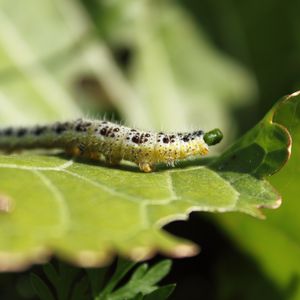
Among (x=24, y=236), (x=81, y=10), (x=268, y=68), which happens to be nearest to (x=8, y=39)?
(x=81, y=10)

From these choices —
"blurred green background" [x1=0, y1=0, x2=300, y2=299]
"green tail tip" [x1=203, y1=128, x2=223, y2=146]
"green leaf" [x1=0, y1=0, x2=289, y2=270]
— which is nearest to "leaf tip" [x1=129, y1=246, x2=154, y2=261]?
"green leaf" [x1=0, y1=0, x2=289, y2=270]

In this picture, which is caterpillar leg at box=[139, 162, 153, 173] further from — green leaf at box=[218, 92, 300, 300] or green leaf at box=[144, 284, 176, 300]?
green leaf at box=[144, 284, 176, 300]

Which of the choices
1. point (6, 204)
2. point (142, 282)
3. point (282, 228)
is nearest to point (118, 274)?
point (142, 282)

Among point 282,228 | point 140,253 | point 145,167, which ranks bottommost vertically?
point 282,228

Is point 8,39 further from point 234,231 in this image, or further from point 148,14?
point 234,231

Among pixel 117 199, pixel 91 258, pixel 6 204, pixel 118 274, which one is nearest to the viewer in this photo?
pixel 91 258

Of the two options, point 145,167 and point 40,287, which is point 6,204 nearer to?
point 40,287
